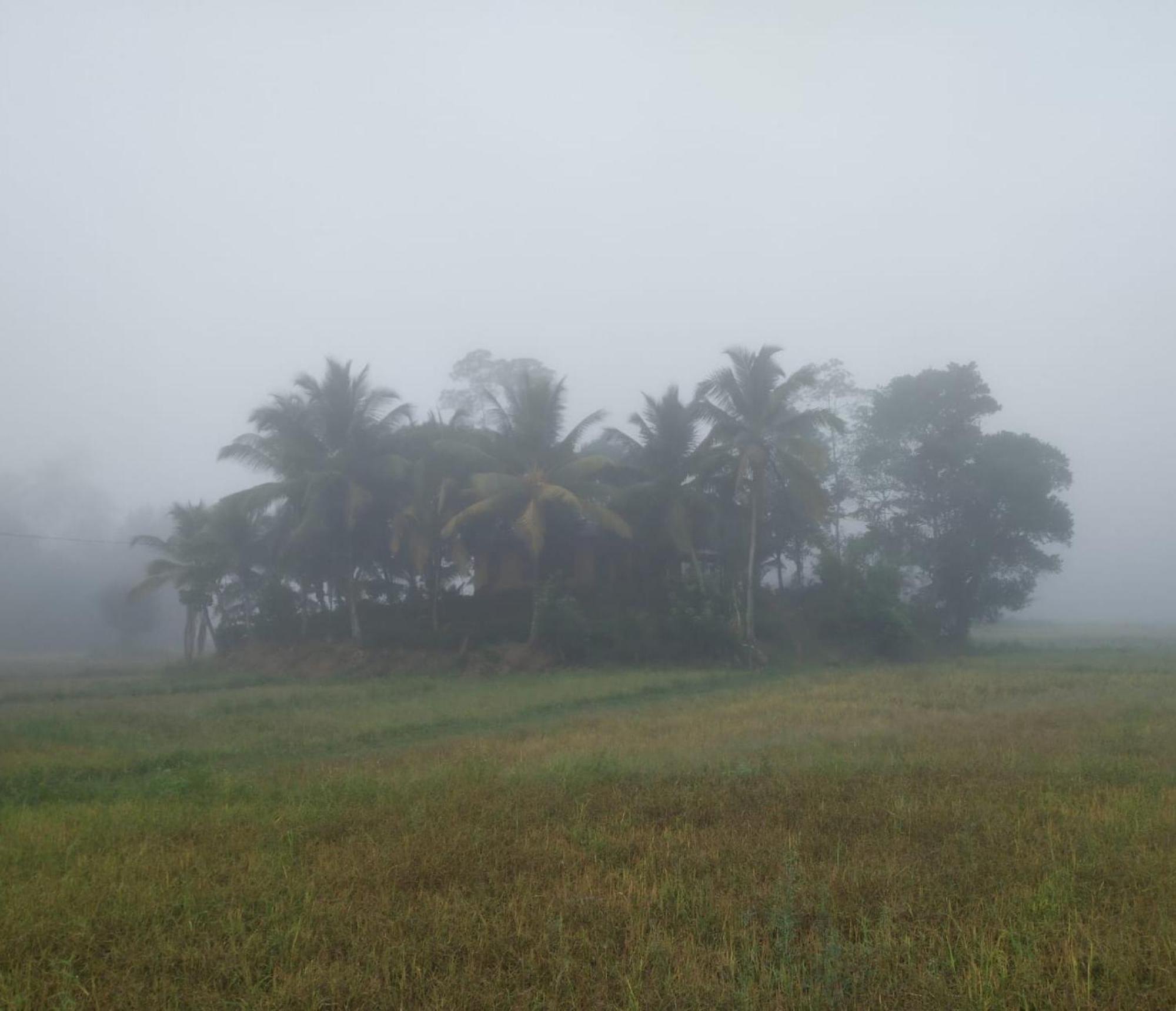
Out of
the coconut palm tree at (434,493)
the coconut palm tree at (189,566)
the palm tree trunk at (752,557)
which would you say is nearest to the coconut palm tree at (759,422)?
the palm tree trunk at (752,557)

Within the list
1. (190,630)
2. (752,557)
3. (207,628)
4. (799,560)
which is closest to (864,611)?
(799,560)

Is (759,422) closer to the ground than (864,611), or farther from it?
farther from it

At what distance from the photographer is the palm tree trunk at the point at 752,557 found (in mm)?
22453

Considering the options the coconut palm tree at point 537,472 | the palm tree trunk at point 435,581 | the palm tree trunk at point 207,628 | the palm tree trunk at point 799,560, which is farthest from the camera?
the palm tree trunk at point 799,560

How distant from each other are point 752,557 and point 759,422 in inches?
145

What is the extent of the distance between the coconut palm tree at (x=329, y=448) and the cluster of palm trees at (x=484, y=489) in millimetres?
38

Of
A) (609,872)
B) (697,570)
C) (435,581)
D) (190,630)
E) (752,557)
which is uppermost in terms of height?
(752,557)

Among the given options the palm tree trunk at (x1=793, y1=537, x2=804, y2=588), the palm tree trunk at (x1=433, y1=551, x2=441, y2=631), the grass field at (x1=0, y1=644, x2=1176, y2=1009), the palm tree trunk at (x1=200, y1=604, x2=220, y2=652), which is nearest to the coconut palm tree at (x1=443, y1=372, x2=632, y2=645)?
the palm tree trunk at (x1=433, y1=551, x2=441, y2=631)

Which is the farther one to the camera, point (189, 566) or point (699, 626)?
point (189, 566)

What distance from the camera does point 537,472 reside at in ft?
71.5

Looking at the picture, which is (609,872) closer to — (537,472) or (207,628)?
(537,472)

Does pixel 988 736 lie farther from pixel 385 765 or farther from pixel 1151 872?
pixel 385 765

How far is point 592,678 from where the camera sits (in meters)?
18.3

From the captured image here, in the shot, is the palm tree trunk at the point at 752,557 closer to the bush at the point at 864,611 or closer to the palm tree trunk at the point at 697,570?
the palm tree trunk at the point at 697,570
